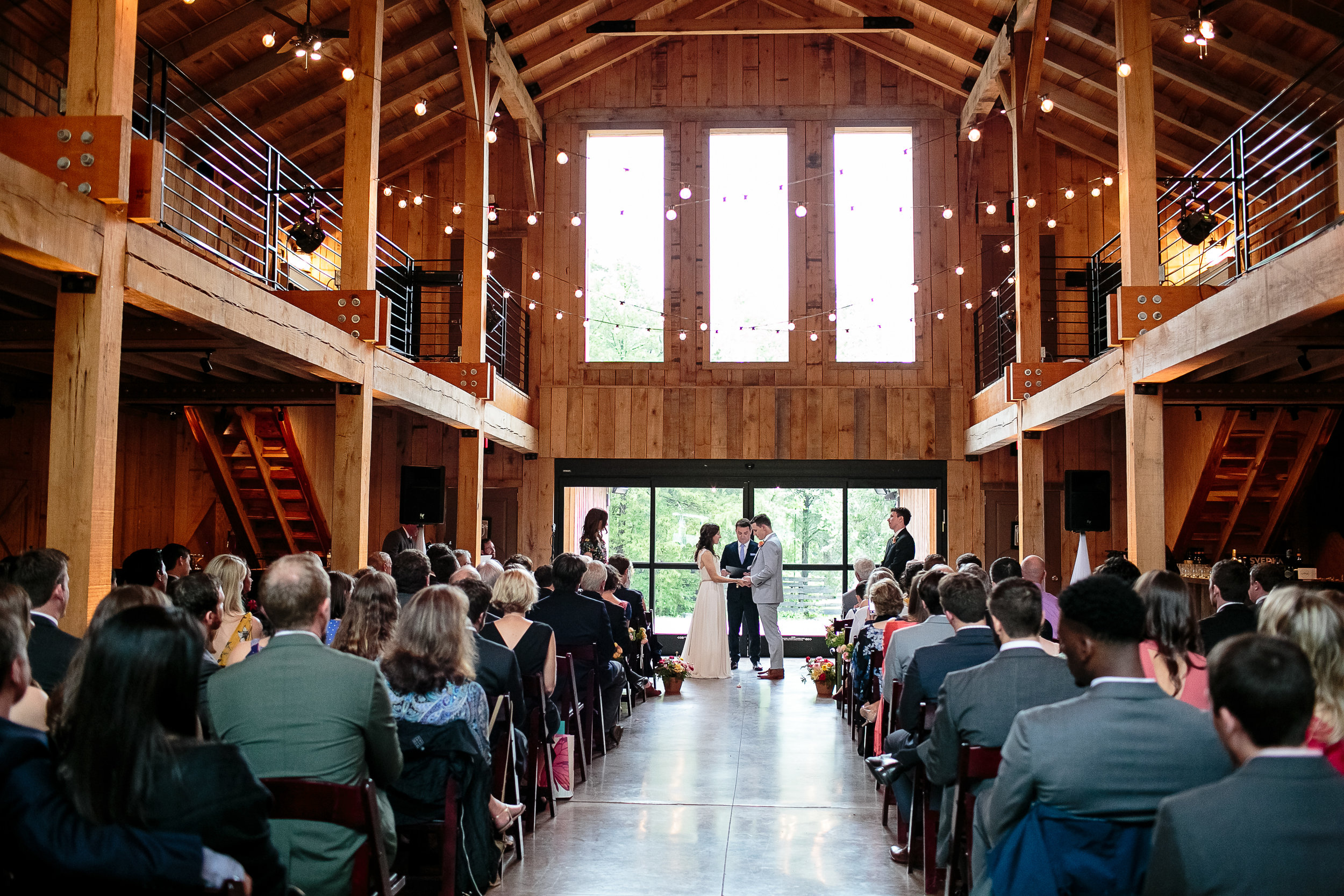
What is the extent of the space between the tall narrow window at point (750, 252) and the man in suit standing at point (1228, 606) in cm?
866

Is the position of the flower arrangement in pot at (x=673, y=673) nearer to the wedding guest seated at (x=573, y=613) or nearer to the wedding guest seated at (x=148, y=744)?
the wedding guest seated at (x=573, y=613)

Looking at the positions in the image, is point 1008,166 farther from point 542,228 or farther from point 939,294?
point 542,228

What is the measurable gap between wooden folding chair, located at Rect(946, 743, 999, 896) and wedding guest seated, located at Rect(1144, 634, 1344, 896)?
42.1 inches

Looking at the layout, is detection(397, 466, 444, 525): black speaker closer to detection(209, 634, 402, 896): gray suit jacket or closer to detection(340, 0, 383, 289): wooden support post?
detection(340, 0, 383, 289): wooden support post

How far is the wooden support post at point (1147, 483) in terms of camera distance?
23.5ft

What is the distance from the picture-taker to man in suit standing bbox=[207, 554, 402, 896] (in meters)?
3.03

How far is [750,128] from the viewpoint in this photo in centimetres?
1402

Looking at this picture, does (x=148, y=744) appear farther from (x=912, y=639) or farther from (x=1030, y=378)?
(x=1030, y=378)

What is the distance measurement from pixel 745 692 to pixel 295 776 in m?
7.08

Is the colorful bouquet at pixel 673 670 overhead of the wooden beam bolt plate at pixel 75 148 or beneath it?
beneath

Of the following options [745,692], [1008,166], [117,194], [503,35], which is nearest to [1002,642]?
[117,194]

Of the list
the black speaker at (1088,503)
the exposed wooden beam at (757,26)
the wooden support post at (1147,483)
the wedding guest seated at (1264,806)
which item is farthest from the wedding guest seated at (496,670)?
the exposed wooden beam at (757,26)

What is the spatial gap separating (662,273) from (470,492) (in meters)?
4.45

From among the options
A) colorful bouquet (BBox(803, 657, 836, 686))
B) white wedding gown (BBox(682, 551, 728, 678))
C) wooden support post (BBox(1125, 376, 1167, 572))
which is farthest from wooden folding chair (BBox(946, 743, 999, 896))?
white wedding gown (BBox(682, 551, 728, 678))
